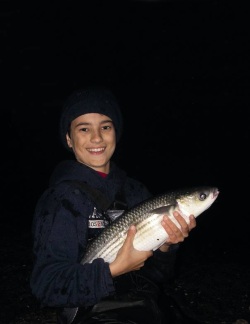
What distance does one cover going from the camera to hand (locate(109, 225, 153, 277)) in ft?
9.37

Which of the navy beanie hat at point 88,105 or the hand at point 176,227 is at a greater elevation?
the navy beanie hat at point 88,105

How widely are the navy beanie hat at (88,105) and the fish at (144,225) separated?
94 centimetres

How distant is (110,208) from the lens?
10.5 feet

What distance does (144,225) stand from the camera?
3076mm

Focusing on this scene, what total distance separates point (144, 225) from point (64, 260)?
71 cm

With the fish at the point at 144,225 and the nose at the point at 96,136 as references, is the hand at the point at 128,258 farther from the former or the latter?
the nose at the point at 96,136

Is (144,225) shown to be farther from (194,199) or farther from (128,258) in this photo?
(194,199)

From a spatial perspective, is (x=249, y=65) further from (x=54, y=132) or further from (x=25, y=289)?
(x=25, y=289)

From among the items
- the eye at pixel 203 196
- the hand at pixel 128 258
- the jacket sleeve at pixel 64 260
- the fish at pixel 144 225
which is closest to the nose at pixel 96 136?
the jacket sleeve at pixel 64 260

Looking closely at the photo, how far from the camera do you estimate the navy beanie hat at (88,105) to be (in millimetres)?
3426

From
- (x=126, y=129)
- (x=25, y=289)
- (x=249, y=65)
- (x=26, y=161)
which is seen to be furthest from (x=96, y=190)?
(x=249, y=65)

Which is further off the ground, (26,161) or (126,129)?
(126,129)

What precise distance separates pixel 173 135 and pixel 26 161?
1127 cm

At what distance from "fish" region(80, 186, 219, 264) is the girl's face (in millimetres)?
637
